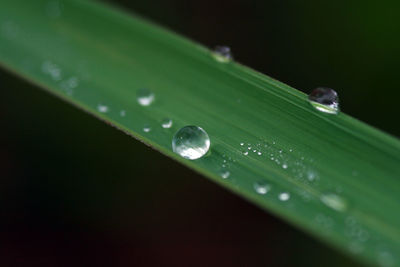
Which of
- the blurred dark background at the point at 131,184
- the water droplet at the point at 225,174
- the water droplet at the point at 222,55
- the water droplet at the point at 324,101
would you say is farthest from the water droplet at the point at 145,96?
the blurred dark background at the point at 131,184

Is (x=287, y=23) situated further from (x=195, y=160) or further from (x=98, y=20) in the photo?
(x=195, y=160)

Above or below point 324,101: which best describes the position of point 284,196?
below

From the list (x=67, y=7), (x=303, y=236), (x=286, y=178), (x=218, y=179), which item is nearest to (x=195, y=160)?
(x=218, y=179)

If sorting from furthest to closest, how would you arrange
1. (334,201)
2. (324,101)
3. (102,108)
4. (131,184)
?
1. (131,184)
2. (102,108)
3. (324,101)
4. (334,201)

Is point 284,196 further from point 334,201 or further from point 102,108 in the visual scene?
point 102,108

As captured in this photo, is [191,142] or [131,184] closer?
[191,142]

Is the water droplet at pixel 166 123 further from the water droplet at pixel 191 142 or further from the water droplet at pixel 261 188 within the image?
the water droplet at pixel 261 188

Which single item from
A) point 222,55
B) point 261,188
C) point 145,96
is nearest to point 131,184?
point 145,96

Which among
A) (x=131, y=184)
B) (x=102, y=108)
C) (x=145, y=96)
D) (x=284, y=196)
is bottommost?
(x=284, y=196)
